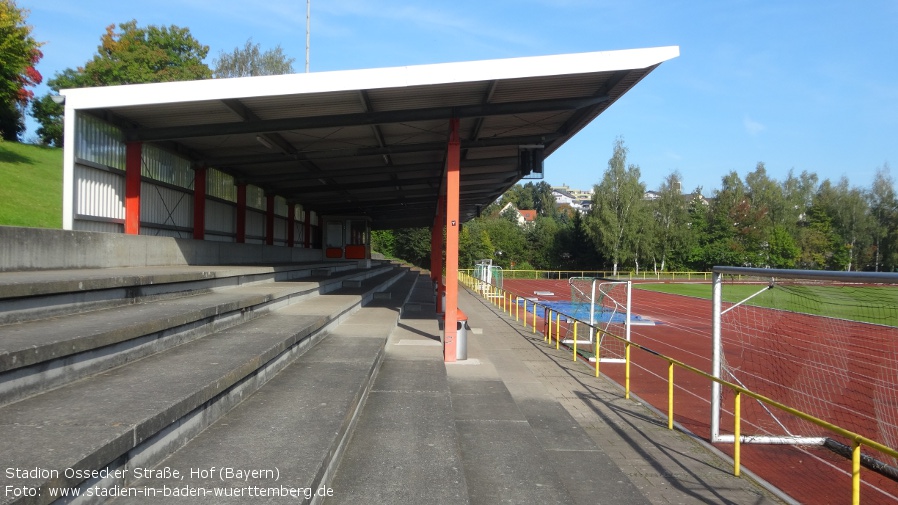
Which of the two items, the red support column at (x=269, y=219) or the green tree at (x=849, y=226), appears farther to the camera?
the green tree at (x=849, y=226)

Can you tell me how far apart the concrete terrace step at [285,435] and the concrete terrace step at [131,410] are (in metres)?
0.15

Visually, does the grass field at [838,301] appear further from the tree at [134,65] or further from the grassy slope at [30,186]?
the tree at [134,65]

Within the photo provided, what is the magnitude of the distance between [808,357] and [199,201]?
46.1 ft

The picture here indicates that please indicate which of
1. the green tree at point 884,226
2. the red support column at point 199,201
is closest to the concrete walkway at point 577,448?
the red support column at point 199,201

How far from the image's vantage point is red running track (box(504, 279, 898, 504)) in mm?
6377

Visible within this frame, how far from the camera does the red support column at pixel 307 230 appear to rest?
94.2 feet

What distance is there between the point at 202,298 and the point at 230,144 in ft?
22.8

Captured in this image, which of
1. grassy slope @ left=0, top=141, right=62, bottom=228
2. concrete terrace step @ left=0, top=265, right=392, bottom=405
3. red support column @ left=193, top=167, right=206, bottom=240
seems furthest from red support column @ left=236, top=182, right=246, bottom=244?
concrete terrace step @ left=0, top=265, right=392, bottom=405

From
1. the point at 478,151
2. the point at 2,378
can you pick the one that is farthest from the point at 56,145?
the point at 2,378

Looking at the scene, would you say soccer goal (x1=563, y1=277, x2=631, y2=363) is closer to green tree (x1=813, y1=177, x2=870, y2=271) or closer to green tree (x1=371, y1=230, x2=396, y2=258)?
green tree (x1=813, y1=177, x2=870, y2=271)

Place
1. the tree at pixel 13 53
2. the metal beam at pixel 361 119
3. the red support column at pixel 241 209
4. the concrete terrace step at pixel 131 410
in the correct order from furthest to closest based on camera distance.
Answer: the tree at pixel 13 53, the red support column at pixel 241 209, the metal beam at pixel 361 119, the concrete terrace step at pixel 131 410

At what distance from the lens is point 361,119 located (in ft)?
35.2

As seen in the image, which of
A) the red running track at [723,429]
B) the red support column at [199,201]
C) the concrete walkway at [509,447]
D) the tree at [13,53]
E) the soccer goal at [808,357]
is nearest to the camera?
the concrete walkway at [509,447]

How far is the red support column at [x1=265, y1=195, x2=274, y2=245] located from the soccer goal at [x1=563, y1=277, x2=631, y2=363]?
37.5 feet
